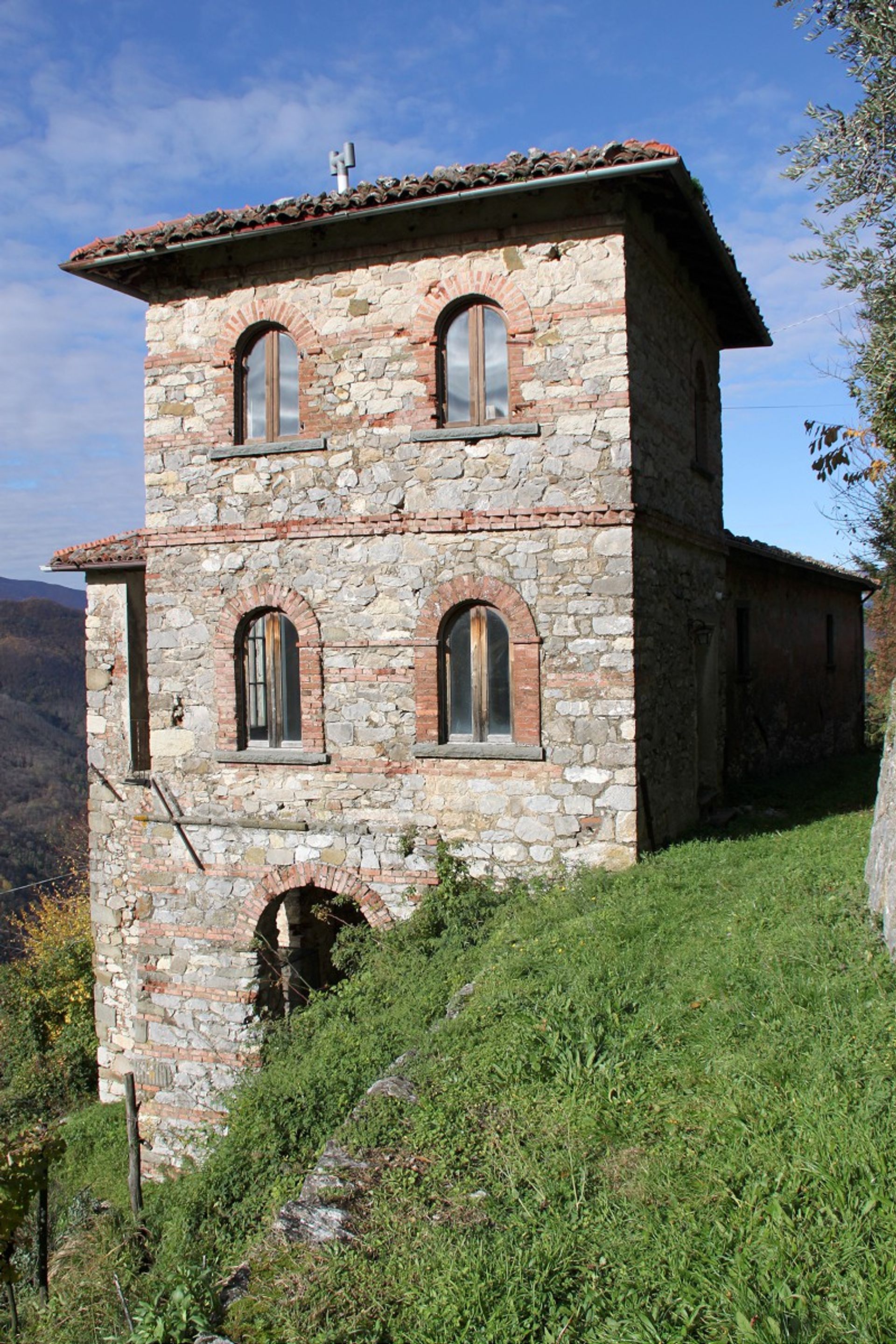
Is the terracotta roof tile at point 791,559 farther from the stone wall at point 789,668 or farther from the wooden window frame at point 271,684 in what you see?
the wooden window frame at point 271,684

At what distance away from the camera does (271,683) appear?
1042 cm

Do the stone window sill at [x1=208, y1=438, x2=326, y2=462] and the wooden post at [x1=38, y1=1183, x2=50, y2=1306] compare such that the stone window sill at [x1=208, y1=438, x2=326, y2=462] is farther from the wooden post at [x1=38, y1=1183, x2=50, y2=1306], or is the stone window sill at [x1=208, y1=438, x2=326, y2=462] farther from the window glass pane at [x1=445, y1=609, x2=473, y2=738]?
the wooden post at [x1=38, y1=1183, x2=50, y2=1306]

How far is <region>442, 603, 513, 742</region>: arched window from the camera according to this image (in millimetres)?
9586

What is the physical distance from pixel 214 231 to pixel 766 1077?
29.3ft

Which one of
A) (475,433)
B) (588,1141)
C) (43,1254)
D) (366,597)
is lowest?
(43,1254)

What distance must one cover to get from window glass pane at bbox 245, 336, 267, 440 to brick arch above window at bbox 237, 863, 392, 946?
4.63 m

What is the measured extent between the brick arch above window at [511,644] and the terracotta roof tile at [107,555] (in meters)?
3.91

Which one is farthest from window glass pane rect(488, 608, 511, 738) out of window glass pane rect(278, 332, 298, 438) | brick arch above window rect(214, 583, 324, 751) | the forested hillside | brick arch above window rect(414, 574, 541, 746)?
the forested hillside

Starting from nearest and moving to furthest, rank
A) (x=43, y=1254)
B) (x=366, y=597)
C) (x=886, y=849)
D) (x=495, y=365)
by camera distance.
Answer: (x=886, y=849) → (x=43, y=1254) → (x=495, y=365) → (x=366, y=597)

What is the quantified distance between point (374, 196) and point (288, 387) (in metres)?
2.17

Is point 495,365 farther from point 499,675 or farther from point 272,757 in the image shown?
point 272,757

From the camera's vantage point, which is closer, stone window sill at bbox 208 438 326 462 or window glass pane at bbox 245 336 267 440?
stone window sill at bbox 208 438 326 462

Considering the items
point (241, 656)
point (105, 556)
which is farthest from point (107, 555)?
point (241, 656)

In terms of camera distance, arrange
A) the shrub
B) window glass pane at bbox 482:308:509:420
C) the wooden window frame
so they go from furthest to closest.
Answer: the shrub
the wooden window frame
window glass pane at bbox 482:308:509:420
